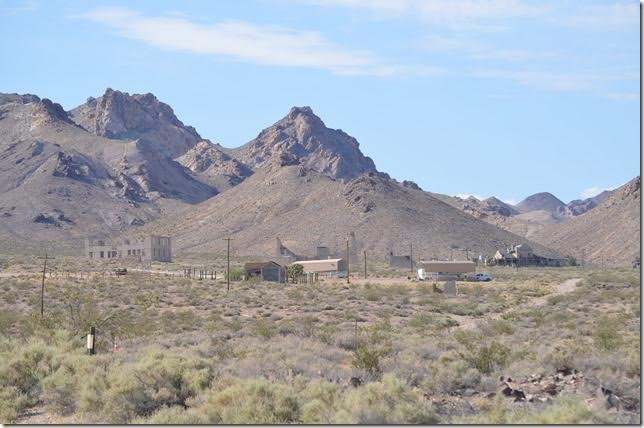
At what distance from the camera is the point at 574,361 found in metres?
23.8

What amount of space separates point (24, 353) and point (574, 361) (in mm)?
13483

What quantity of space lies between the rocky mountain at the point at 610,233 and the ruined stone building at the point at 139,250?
67481 mm

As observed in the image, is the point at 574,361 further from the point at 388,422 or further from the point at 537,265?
the point at 537,265

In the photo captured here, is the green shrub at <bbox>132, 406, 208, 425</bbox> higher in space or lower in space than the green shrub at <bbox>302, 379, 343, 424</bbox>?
lower

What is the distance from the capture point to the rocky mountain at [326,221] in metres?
146

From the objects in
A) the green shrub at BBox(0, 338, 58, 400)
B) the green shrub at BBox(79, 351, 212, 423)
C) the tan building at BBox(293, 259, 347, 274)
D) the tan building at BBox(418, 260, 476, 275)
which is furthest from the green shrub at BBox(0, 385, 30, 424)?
the tan building at BBox(293, 259, 347, 274)

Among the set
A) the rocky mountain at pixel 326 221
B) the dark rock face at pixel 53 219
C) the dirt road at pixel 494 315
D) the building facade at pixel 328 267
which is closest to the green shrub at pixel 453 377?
the dirt road at pixel 494 315

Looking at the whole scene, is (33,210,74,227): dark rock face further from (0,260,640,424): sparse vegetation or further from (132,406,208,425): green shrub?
(132,406,208,425): green shrub

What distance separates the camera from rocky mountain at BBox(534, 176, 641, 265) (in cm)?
15850

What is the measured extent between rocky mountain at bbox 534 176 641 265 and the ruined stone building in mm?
67481

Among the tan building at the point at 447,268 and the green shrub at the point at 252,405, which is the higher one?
the tan building at the point at 447,268

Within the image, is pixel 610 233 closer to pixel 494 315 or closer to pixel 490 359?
pixel 494 315

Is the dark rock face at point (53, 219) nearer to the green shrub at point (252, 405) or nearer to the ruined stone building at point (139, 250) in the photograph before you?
the ruined stone building at point (139, 250)

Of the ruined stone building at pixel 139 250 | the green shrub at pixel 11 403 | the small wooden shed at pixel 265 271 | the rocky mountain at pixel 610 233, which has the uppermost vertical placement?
the rocky mountain at pixel 610 233
